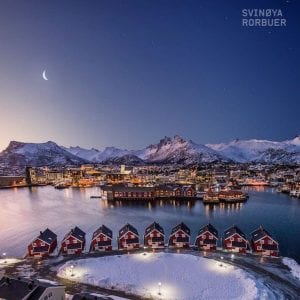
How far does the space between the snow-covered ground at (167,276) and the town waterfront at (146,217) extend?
8636 millimetres

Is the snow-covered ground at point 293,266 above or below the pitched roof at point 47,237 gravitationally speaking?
below

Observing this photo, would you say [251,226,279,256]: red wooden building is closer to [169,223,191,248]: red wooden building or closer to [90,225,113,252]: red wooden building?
[169,223,191,248]: red wooden building

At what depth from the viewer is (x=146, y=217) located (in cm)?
4972

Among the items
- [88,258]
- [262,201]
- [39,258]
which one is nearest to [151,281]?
[88,258]

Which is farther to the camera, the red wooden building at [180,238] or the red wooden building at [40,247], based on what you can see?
the red wooden building at [180,238]

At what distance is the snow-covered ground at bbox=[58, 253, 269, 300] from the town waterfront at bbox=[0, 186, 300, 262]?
8636 mm

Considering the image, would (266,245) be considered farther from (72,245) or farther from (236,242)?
(72,245)

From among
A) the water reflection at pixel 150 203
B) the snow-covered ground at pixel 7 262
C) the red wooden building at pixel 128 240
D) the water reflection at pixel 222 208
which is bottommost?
the water reflection at pixel 222 208

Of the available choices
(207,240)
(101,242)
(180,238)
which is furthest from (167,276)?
(101,242)

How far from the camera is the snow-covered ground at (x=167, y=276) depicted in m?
19.2

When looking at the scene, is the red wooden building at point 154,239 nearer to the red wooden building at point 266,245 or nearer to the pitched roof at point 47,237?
the red wooden building at point 266,245

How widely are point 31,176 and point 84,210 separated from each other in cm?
7382

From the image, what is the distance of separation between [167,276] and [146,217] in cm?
2791

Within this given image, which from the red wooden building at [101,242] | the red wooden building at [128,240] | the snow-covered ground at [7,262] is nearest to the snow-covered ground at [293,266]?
the red wooden building at [128,240]
